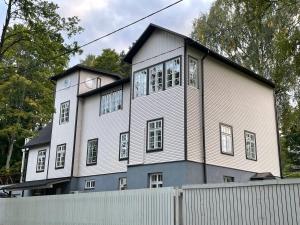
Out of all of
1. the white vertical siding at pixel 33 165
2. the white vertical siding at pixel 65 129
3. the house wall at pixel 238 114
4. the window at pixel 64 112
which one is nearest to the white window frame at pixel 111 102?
the white vertical siding at pixel 65 129

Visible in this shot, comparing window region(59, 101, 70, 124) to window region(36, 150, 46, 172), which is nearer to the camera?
window region(59, 101, 70, 124)

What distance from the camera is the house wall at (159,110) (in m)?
19.7

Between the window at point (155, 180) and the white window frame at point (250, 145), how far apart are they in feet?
20.1

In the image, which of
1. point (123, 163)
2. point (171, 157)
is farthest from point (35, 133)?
point (171, 157)

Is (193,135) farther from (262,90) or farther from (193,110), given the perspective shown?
(262,90)

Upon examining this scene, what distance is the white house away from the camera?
19.9 meters

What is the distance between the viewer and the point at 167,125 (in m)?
20.2

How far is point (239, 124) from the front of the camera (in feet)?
76.1

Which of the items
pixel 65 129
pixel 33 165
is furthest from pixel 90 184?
pixel 33 165

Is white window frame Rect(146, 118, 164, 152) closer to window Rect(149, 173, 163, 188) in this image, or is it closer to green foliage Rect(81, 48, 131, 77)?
window Rect(149, 173, 163, 188)

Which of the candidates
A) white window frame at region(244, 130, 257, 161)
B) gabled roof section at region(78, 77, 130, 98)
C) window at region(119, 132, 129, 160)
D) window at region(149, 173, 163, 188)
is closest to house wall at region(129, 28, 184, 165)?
window at region(149, 173, 163, 188)

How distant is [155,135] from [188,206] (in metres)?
7.76

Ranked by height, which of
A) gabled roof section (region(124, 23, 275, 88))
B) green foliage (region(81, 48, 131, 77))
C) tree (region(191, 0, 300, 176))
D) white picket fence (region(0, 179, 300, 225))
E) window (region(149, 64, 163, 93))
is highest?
green foliage (region(81, 48, 131, 77))

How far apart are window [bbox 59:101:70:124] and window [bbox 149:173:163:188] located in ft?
37.6
